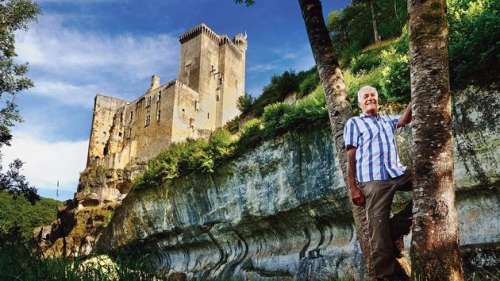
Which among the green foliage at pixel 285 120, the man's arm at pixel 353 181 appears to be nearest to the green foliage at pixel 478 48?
the green foliage at pixel 285 120

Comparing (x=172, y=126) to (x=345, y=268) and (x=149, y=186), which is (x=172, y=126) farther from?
(x=345, y=268)

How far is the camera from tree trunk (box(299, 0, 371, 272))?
552cm

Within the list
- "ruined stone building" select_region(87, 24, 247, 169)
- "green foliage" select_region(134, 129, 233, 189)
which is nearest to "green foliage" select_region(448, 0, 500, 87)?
"green foliage" select_region(134, 129, 233, 189)

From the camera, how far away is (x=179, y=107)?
57188 mm

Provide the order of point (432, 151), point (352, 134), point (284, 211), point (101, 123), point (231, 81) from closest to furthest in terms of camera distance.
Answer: point (432, 151) < point (352, 134) < point (284, 211) < point (101, 123) < point (231, 81)

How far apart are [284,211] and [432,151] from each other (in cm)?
931

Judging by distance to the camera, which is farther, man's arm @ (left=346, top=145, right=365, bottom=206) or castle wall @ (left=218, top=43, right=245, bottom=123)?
castle wall @ (left=218, top=43, right=245, bottom=123)

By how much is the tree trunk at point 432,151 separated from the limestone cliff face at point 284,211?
486 cm

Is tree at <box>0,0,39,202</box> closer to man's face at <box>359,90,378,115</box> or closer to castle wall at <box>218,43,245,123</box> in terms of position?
man's face at <box>359,90,378,115</box>

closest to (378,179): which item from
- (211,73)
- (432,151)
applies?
(432,151)

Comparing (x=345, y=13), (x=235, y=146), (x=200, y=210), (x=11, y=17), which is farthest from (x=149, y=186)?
(x=345, y=13)

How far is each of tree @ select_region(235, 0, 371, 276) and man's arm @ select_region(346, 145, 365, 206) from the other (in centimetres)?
58

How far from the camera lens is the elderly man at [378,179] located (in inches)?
166

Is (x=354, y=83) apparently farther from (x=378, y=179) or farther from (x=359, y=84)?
(x=378, y=179)
